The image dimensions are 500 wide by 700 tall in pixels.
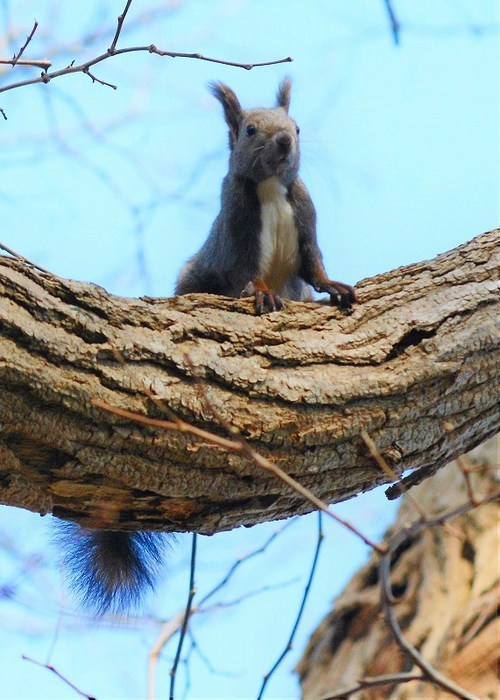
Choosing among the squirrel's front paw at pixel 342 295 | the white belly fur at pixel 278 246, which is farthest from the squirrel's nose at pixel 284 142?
the squirrel's front paw at pixel 342 295

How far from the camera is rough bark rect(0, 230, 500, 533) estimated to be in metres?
2.12

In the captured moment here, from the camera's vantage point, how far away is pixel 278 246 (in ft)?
12.0

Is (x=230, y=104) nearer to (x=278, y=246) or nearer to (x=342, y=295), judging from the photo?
(x=278, y=246)

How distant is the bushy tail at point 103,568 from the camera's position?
2.88 m

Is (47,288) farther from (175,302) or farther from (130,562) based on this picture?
(130,562)

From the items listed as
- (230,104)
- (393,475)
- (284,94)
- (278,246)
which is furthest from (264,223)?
(393,475)

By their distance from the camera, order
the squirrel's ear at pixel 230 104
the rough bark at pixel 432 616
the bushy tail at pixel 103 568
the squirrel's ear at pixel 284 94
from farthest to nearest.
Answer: the squirrel's ear at pixel 284 94 → the squirrel's ear at pixel 230 104 → the rough bark at pixel 432 616 → the bushy tail at pixel 103 568

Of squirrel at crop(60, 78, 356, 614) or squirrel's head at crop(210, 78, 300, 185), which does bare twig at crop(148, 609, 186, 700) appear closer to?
squirrel at crop(60, 78, 356, 614)

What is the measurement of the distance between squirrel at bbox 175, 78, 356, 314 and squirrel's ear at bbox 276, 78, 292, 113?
10.0 inches

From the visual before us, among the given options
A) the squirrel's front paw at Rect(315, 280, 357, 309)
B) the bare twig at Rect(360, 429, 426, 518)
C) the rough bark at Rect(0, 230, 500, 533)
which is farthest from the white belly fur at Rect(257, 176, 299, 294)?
the bare twig at Rect(360, 429, 426, 518)

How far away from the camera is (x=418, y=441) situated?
95.0 inches

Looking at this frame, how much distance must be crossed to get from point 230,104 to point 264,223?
766 mm

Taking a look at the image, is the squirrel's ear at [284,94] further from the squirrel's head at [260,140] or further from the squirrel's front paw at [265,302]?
the squirrel's front paw at [265,302]

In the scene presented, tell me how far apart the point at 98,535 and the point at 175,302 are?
34.6 inches
